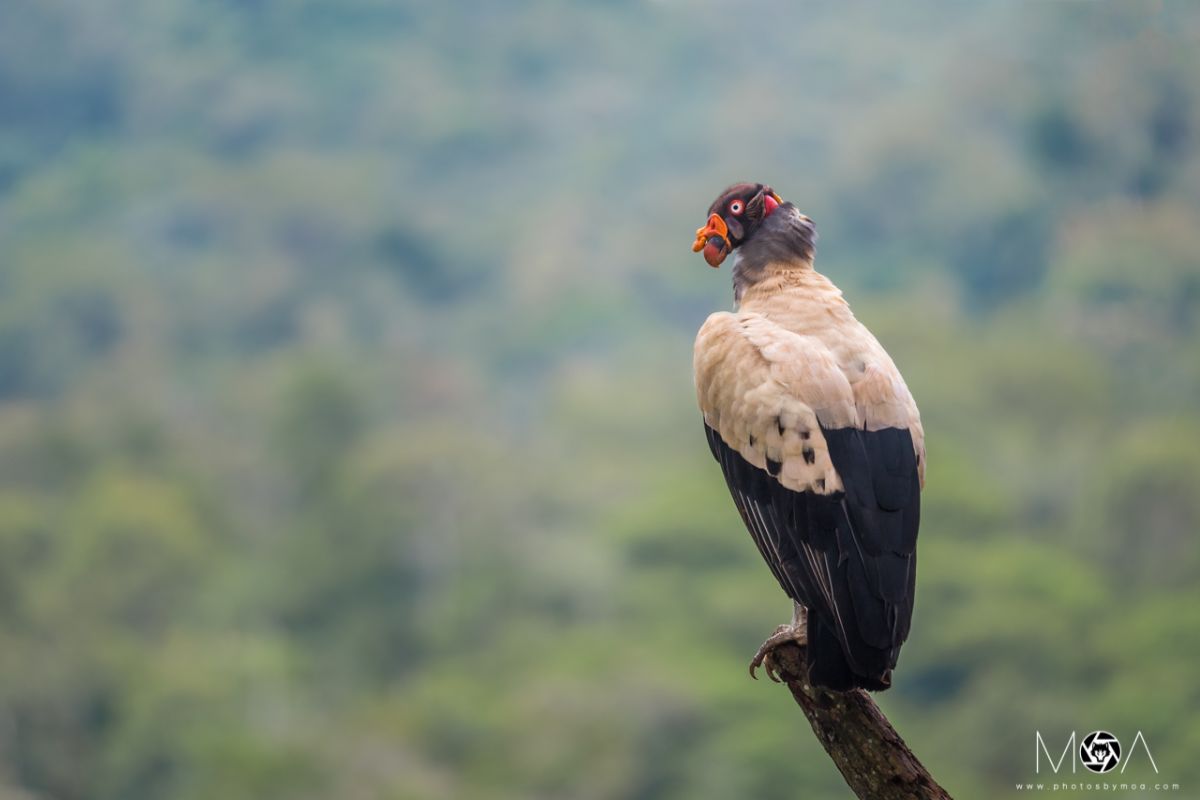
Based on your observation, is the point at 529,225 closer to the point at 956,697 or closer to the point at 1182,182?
the point at 1182,182

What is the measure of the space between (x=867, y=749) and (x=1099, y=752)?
5.87 ft

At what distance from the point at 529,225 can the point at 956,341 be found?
90.5 ft

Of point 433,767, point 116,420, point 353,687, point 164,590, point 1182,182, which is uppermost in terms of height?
point 1182,182

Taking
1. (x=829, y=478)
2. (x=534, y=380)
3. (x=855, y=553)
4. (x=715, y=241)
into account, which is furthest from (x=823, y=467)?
(x=534, y=380)

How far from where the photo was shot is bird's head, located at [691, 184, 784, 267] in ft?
23.1

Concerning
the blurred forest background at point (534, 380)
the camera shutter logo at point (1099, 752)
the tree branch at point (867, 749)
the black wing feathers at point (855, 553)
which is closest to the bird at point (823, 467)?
the black wing feathers at point (855, 553)

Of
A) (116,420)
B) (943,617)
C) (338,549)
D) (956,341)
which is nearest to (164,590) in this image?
(338,549)

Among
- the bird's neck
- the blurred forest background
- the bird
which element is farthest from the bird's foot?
the blurred forest background

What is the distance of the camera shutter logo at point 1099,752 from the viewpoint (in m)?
6.72

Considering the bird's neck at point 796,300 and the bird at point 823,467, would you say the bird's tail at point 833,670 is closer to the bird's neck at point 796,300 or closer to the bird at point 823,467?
the bird at point 823,467

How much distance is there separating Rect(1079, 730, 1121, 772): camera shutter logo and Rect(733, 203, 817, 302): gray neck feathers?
250 centimetres

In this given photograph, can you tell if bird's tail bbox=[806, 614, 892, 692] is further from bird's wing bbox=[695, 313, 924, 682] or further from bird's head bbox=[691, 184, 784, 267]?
bird's head bbox=[691, 184, 784, 267]

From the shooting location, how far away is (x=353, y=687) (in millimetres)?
48188

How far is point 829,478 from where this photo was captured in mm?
5781
